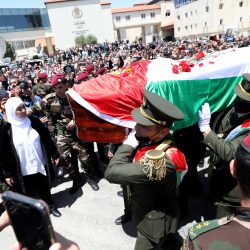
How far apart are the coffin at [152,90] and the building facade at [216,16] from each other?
3946 cm

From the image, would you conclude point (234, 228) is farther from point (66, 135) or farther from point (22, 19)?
point (22, 19)

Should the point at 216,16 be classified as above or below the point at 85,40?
above

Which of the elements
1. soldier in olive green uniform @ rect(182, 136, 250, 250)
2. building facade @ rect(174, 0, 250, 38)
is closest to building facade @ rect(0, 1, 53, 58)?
building facade @ rect(174, 0, 250, 38)

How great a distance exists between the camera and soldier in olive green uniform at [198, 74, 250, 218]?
223cm

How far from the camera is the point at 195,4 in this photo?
4725cm

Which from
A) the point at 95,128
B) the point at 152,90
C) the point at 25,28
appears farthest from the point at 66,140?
the point at 25,28

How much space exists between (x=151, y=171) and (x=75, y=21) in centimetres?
5891

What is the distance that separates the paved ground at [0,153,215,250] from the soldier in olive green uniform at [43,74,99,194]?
214mm

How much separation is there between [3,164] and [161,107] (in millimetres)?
2258

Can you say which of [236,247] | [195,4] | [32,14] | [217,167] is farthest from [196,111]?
[32,14]

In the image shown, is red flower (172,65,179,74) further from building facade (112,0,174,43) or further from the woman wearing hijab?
building facade (112,0,174,43)

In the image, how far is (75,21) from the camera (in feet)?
184

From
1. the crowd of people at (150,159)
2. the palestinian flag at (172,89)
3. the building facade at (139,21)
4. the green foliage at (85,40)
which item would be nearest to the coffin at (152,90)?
the palestinian flag at (172,89)

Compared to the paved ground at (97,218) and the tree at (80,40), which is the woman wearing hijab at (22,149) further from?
the tree at (80,40)
